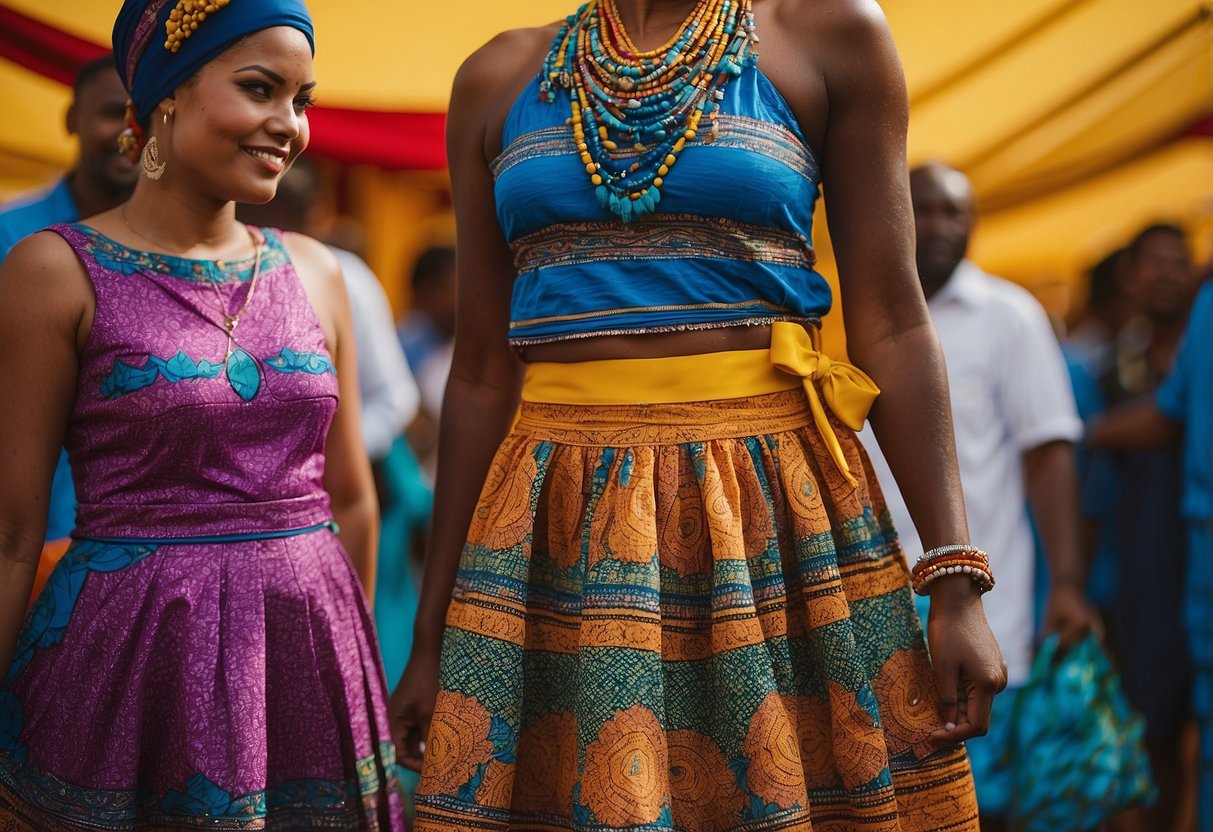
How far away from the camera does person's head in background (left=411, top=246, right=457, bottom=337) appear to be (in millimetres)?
7306

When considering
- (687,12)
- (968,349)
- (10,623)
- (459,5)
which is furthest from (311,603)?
(968,349)

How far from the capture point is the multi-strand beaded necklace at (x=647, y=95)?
7.71 ft

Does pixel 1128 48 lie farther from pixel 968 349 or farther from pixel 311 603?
pixel 311 603

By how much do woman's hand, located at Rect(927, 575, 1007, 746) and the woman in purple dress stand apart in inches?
43.1

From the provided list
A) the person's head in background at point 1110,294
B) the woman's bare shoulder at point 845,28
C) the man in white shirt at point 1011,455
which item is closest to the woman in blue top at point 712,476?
the woman's bare shoulder at point 845,28

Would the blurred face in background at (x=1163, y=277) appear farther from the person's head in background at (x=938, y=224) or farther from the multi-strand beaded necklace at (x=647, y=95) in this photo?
the multi-strand beaded necklace at (x=647, y=95)

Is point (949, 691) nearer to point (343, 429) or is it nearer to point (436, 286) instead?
point (343, 429)

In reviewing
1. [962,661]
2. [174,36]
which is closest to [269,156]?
[174,36]

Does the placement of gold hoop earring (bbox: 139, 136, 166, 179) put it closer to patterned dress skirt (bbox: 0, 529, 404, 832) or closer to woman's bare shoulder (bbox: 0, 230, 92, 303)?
woman's bare shoulder (bbox: 0, 230, 92, 303)

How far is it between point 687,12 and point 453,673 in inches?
46.7

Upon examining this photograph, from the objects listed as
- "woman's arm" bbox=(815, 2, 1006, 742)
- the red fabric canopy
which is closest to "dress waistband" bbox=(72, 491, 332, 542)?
"woman's arm" bbox=(815, 2, 1006, 742)

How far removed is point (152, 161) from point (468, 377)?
719mm

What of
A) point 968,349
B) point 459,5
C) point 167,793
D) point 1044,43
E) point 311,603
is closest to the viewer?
Answer: point 167,793

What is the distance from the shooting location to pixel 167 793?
8.38 feet
